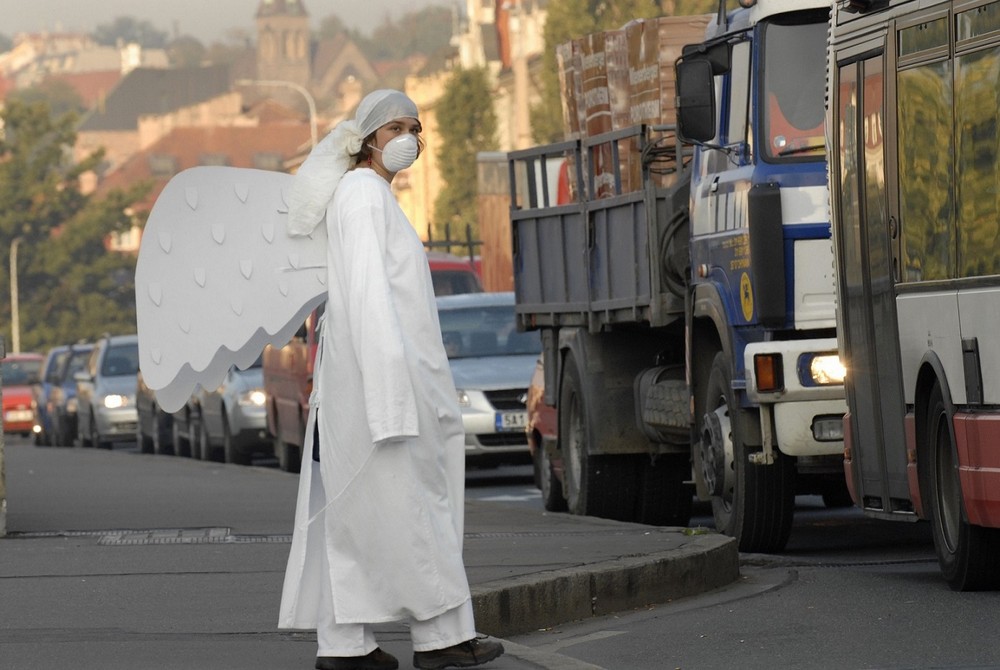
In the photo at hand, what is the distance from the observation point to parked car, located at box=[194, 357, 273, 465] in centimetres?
2741

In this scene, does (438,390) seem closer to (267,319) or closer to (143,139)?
(267,319)

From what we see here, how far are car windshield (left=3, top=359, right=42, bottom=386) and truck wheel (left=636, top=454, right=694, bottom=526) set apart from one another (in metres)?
32.3

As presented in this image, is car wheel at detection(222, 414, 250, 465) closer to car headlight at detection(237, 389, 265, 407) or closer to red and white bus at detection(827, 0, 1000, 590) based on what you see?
car headlight at detection(237, 389, 265, 407)

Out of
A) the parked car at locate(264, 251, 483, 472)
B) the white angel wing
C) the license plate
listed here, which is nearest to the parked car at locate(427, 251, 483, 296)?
the parked car at locate(264, 251, 483, 472)

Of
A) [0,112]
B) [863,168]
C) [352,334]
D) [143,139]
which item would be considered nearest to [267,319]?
[352,334]

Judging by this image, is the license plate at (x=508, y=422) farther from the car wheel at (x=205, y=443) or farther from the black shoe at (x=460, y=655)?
the black shoe at (x=460, y=655)

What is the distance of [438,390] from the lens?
24.2 feet

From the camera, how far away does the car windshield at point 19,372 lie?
48806mm

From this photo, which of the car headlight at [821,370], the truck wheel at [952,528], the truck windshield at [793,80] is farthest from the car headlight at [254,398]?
the truck wheel at [952,528]

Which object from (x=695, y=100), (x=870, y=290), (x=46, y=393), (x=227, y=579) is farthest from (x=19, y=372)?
(x=870, y=290)

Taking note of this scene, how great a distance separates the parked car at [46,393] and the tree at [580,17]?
43.4 ft

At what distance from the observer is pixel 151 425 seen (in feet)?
111

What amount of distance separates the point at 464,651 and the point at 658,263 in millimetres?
6587

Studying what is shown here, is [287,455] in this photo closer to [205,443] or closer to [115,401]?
[205,443]
